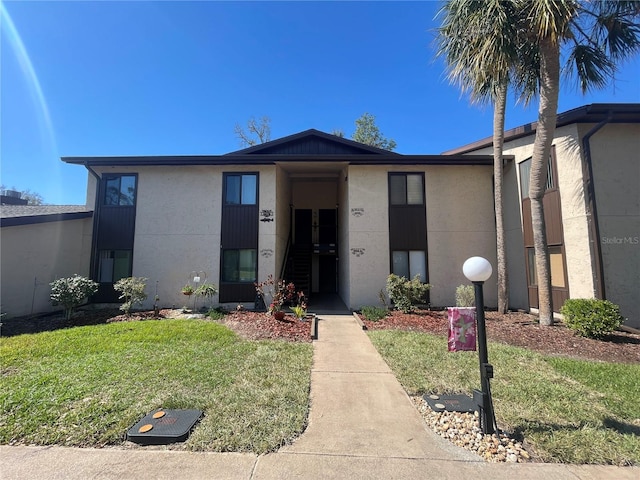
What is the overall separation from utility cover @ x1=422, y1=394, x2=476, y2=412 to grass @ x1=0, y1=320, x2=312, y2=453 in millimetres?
1731

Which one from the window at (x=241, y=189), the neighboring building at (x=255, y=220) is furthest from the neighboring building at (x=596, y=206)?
the window at (x=241, y=189)

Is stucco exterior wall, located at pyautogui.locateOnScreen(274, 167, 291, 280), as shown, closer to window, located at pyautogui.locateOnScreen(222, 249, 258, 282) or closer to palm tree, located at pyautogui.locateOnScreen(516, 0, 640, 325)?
window, located at pyautogui.locateOnScreen(222, 249, 258, 282)

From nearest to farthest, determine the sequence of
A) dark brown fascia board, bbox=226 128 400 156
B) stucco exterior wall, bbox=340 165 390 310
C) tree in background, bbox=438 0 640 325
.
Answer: tree in background, bbox=438 0 640 325 < stucco exterior wall, bbox=340 165 390 310 < dark brown fascia board, bbox=226 128 400 156

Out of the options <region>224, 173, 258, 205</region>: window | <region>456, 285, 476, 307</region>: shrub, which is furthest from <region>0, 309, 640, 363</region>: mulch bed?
<region>224, 173, 258, 205</region>: window

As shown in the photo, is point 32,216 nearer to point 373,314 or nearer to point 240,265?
point 240,265

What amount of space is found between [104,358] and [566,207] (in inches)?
493

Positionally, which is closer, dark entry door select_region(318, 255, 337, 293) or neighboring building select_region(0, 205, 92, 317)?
neighboring building select_region(0, 205, 92, 317)

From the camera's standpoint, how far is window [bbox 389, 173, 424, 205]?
37.2 ft

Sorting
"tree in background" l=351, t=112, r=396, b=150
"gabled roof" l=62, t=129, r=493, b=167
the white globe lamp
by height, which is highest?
"tree in background" l=351, t=112, r=396, b=150

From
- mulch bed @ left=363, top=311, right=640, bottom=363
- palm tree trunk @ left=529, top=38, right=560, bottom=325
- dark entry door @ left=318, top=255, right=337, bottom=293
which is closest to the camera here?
mulch bed @ left=363, top=311, right=640, bottom=363

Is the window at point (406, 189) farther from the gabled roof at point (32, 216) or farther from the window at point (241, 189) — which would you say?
the gabled roof at point (32, 216)

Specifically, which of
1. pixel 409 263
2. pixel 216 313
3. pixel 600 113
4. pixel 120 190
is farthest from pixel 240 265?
pixel 600 113

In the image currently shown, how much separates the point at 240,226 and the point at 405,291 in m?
6.62

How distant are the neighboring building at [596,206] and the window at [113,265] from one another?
1513cm
